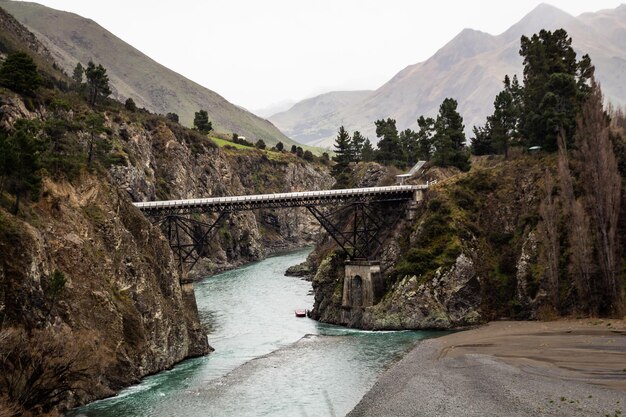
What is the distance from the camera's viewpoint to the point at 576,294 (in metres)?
62.2

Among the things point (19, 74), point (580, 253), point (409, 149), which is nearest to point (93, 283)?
point (19, 74)

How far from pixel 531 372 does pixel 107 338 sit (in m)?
33.3

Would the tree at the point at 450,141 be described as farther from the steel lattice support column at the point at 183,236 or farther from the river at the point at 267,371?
the steel lattice support column at the point at 183,236

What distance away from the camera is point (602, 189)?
63094 mm

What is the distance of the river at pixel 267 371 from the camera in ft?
142

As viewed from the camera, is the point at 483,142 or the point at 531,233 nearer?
the point at 531,233

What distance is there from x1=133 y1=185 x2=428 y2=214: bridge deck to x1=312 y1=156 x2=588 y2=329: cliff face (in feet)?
16.1

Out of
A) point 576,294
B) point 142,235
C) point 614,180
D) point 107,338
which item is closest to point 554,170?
point 614,180

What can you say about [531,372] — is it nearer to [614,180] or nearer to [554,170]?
[614,180]

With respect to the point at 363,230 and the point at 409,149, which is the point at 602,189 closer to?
the point at 363,230

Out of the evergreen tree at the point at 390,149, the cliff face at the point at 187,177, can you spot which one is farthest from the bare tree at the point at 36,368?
the evergreen tree at the point at 390,149

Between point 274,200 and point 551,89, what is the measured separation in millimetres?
42387

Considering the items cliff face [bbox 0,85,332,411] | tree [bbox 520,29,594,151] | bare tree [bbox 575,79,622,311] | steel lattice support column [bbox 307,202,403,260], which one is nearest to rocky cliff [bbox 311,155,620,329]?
steel lattice support column [bbox 307,202,403,260]

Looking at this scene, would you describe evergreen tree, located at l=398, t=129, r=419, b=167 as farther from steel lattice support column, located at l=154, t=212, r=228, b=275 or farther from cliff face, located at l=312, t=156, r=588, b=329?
cliff face, located at l=312, t=156, r=588, b=329
